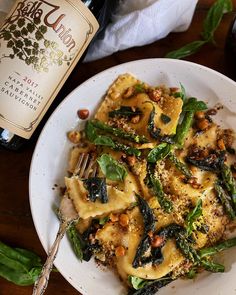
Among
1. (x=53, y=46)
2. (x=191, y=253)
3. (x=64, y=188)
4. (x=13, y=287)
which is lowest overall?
(x=13, y=287)

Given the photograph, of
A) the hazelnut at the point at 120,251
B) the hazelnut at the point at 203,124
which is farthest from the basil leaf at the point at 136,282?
the hazelnut at the point at 203,124

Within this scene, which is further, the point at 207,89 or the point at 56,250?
the point at 207,89

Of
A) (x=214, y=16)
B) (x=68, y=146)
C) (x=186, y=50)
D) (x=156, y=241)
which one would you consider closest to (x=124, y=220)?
(x=156, y=241)

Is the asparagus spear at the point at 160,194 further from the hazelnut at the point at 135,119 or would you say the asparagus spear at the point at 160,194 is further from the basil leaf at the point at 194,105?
the basil leaf at the point at 194,105

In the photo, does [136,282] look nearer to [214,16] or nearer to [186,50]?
[186,50]

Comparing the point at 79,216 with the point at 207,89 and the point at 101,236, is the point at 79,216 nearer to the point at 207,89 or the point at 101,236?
the point at 101,236

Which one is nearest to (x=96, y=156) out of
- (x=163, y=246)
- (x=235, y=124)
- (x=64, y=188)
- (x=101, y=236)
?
(x=64, y=188)

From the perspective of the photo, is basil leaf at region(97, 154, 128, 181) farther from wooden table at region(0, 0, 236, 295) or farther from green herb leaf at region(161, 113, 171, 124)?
wooden table at region(0, 0, 236, 295)
